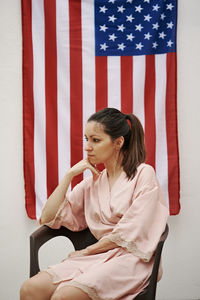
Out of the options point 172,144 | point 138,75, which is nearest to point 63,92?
point 138,75

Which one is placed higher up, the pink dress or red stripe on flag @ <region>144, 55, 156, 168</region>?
red stripe on flag @ <region>144, 55, 156, 168</region>

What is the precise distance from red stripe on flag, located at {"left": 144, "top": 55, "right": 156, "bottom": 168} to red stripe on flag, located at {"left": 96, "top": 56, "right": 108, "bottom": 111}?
285 mm

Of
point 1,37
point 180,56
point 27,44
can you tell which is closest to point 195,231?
point 180,56

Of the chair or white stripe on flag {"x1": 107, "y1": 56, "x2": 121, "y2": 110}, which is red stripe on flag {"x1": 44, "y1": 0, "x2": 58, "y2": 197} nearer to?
white stripe on flag {"x1": 107, "y1": 56, "x2": 121, "y2": 110}

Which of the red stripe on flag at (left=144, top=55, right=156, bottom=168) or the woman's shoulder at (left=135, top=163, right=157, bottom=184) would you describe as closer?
the woman's shoulder at (left=135, top=163, right=157, bottom=184)

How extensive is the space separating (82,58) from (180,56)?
706 millimetres

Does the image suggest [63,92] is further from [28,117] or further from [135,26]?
[135,26]

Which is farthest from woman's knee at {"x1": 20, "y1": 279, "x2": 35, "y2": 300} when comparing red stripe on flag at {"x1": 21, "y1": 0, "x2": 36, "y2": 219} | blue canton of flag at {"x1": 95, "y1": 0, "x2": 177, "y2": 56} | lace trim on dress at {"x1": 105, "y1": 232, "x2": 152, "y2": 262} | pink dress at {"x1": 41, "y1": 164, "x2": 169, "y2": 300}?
blue canton of flag at {"x1": 95, "y1": 0, "x2": 177, "y2": 56}

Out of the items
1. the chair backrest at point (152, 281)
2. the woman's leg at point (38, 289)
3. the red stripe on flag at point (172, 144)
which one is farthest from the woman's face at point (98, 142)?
the red stripe on flag at point (172, 144)

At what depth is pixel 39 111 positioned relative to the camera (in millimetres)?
2551

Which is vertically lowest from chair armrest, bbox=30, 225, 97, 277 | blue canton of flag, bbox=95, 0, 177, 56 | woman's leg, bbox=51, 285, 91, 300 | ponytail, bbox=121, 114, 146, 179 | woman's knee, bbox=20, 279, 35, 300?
woman's knee, bbox=20, 279, 35, 300

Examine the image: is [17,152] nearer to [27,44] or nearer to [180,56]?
[27,44]

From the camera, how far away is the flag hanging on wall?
2529mm

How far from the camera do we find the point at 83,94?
101 inches
